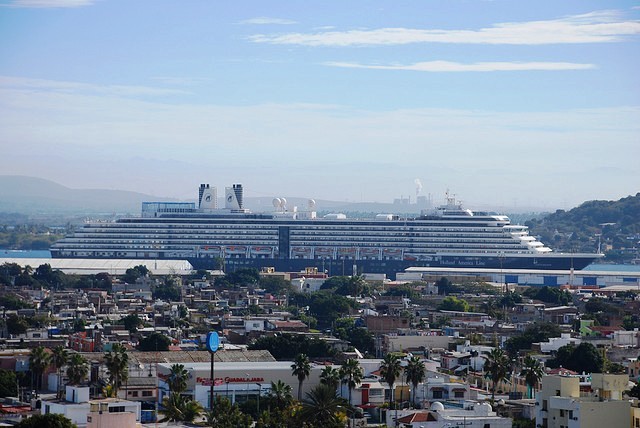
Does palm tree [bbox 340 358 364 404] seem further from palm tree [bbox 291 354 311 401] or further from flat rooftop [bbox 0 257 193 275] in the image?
flat rooftop [bbox 0 257 193 275]

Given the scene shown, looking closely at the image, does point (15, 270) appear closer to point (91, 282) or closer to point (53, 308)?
point (91, 282)

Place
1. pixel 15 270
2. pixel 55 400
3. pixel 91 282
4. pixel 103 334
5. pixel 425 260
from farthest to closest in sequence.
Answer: pixel 425 260 < pixel 15 270 < pixel 91 282 < pixel 103 334 < pixel 55 400

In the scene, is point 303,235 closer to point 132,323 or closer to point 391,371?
point 132,323

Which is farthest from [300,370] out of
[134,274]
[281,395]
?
[134,274]

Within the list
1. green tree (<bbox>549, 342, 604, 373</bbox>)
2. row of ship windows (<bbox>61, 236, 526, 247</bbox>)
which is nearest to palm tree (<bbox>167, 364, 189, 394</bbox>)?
green tree (<bbox>549, 342, 604, 373</bbox>)

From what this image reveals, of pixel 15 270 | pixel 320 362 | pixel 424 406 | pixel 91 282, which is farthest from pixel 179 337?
pixel 15 270
